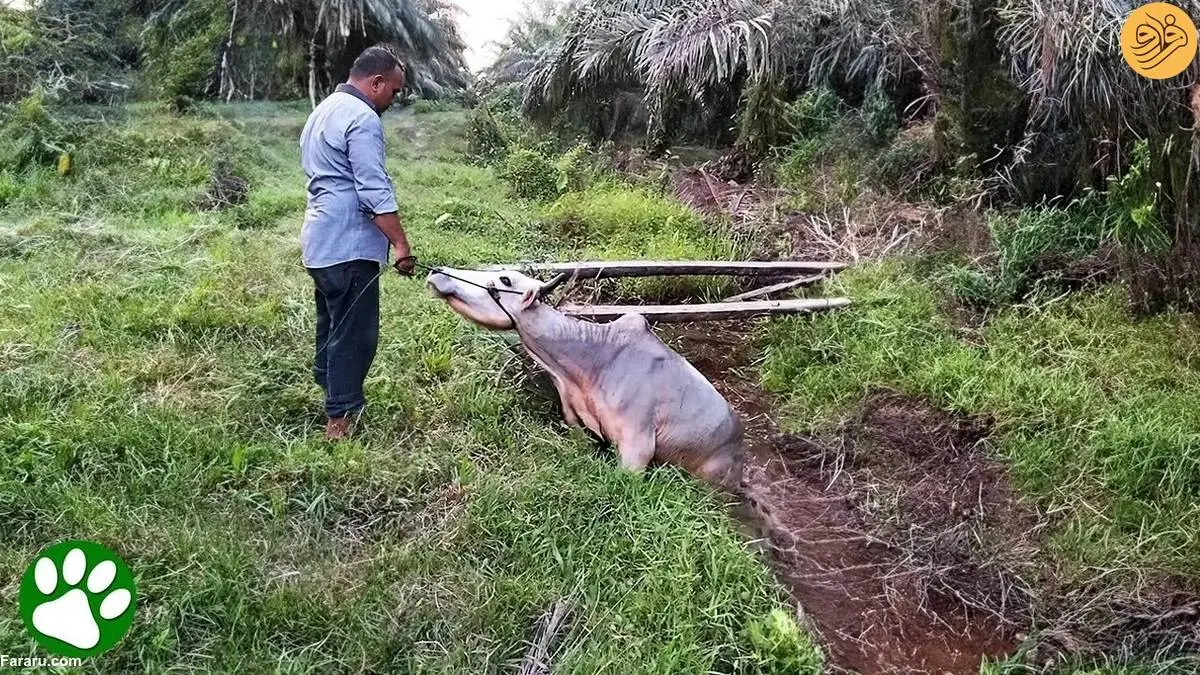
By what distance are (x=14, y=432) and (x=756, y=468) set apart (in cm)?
279

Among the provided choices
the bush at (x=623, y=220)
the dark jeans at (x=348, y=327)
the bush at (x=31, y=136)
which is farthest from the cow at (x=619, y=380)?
the bush at (x=31, y=136)

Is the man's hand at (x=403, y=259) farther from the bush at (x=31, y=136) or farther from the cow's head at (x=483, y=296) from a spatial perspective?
the bush at (x=31, y=136)

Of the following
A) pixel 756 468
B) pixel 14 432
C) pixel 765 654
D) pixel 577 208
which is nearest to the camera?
pixel 765 654

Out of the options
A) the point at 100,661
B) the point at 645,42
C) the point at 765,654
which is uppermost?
the point at 645,42

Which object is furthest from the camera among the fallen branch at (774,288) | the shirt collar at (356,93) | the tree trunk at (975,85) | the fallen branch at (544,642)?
the tree trunk at (975,85)

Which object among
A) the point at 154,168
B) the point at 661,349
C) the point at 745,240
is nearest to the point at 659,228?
the point at 745,240

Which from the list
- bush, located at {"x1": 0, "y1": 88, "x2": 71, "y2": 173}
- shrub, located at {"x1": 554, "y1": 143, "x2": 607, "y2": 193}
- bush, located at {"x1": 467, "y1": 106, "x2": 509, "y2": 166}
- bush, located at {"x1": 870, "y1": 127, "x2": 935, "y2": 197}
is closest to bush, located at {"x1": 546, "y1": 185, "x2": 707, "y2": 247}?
shrub, located at {"x1": 554, "y1": 143, "x2": 607, "y2": 193}

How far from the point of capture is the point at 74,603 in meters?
2.23

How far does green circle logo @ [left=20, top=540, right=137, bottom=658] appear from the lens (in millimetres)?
2180

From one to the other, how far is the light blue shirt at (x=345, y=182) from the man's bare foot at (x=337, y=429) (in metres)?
Result: 0.58

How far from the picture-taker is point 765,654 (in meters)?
2.54

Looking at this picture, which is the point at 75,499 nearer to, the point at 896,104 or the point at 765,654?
the point at 765,654

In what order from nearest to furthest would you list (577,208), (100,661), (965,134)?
(100,661) → (965,134) → (577,208)

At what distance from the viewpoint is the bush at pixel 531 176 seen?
26.8 feet
